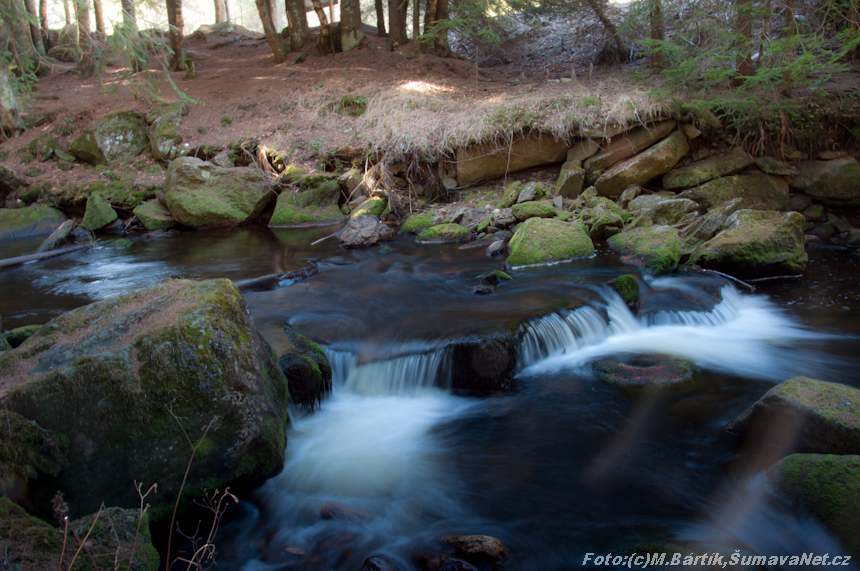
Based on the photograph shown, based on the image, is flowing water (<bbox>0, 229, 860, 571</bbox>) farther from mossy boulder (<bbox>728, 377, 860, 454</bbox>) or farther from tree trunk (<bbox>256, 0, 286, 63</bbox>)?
tree trunk (<bbox>256, 0, 286, 63</bbox>)

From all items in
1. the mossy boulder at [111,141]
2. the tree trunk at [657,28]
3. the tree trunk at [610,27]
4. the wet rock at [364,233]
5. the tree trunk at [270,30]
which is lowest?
the wet rock at [364,233]

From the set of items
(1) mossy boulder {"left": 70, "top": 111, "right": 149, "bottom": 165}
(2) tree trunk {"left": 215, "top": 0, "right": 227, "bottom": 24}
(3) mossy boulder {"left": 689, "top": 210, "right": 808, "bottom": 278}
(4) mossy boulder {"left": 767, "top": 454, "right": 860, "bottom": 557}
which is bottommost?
(4) mossy boulder {"left": 767, "top": 454, "right": 860, "bottom": 557}

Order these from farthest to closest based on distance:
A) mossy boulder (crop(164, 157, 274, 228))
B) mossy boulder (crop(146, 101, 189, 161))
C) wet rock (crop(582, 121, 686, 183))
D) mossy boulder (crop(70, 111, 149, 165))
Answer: mossy boulder (crop(70, 111, 149, 165)), mossy boulder (crop(146, 101, 189, 161)), mossy boulder (crop(164, 157, 274, 228)), wet rock (crop(582, 121, 686, 183))

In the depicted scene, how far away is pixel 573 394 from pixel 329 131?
1086 cm

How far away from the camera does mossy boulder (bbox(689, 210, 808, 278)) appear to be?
723 cm

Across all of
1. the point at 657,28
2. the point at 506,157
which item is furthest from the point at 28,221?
the point at 657,28

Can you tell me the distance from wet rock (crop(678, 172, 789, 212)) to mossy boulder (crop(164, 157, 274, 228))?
946 cm

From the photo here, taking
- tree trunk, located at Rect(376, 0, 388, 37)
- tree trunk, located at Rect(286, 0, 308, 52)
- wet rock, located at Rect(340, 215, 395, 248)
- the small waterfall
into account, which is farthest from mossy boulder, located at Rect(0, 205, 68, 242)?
tree trunk, located at Rect(376, 0, 388, 37)

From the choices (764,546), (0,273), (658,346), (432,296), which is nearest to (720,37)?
(658,346)

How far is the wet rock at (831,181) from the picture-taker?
29.4 ft

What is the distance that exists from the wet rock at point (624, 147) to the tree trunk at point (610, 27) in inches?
188

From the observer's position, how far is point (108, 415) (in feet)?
9.39

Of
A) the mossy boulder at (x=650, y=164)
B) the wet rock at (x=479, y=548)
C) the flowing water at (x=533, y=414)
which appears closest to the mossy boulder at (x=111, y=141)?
the flowing water at (x=533, y=414)

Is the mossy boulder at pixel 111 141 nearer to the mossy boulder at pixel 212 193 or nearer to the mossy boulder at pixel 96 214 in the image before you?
the mossy boulder at pixel 96 214
